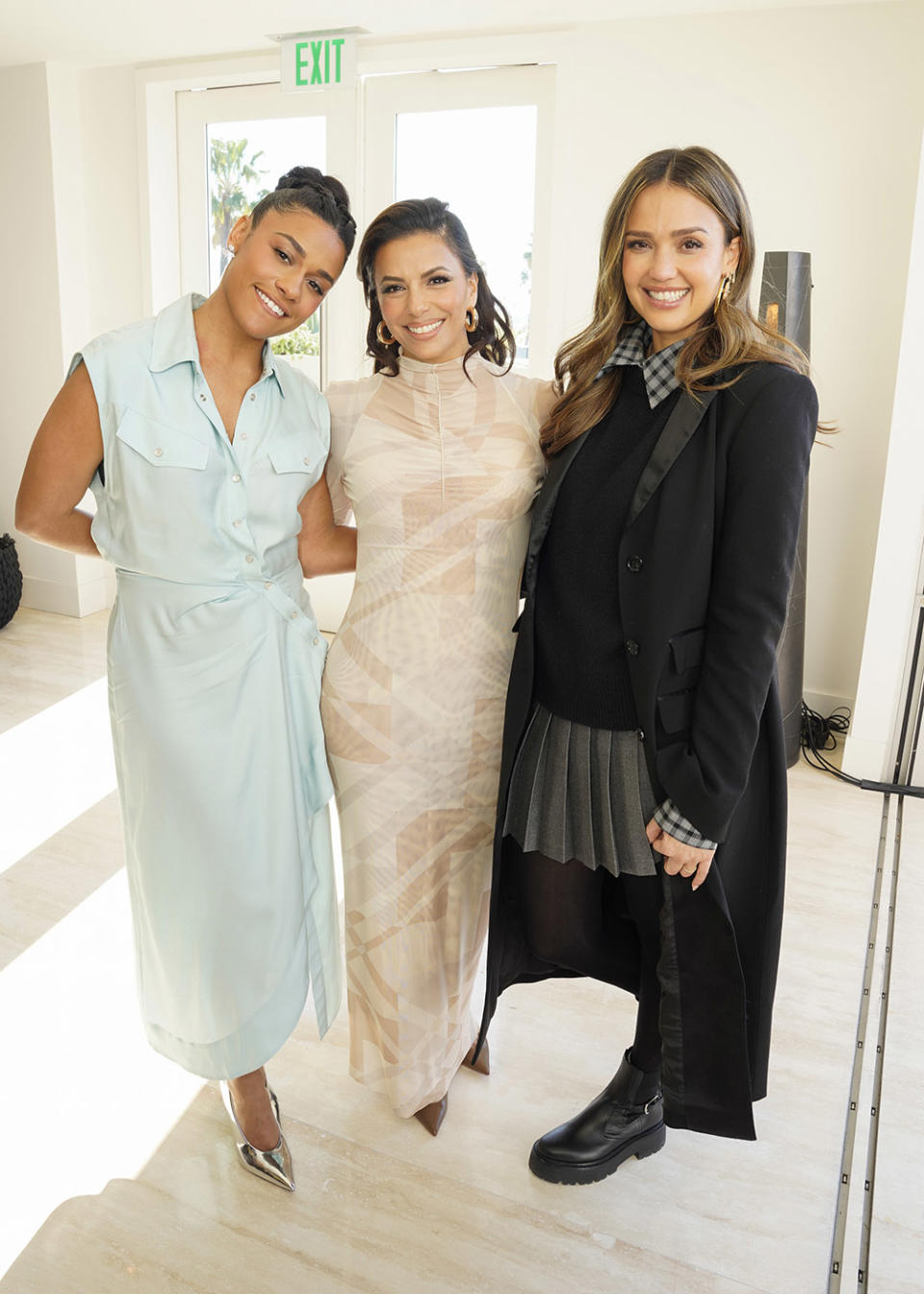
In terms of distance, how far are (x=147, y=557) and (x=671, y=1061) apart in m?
1.13

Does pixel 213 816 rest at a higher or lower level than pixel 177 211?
lower

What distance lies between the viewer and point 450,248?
5.42 ft

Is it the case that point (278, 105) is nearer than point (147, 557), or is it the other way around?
point (147, 557)

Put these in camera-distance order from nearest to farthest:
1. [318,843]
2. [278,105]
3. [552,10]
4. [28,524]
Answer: [28,524] → [318,843] → [552,10] → [278,105]

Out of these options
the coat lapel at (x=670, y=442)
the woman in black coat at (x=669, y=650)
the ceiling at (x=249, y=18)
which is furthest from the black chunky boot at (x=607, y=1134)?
the ceiling at (x=249, y=18)

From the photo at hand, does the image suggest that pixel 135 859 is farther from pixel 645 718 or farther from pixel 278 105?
pixel 278 105

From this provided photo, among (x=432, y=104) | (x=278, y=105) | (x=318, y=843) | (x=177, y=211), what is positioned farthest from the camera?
(x=177, y=211)

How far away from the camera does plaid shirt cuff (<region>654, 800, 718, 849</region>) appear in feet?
4.89

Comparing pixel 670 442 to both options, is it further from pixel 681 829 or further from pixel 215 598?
pixel 215 598

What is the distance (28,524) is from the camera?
66.6 inches

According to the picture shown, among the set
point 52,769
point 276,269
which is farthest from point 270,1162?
point 52,769

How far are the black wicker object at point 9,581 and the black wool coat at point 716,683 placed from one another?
3.88m

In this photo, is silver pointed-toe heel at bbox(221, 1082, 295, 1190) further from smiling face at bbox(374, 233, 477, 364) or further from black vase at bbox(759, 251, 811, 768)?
black vase at bbox(759, 251, 811, 768)

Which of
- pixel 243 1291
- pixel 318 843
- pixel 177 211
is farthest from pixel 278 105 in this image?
pixel 243 1291
